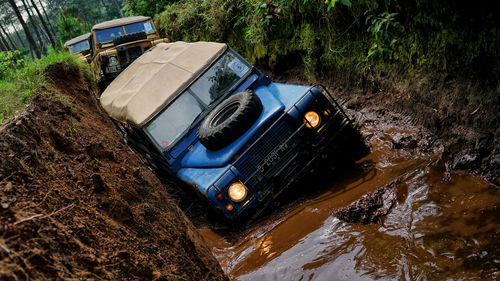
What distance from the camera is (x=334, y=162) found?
4270 mm

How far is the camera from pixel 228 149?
4102 mm

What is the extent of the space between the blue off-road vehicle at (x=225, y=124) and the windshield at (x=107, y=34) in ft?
16.2

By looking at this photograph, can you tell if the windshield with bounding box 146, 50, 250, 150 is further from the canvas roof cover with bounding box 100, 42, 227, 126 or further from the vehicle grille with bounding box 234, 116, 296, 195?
the vehicle grille with bounding box 234, 116, 296, 195

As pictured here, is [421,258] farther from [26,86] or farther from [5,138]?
[26,86]

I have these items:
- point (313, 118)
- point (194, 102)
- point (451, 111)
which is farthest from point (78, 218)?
point (451, 111)

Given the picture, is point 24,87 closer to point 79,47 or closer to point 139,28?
point 139,28

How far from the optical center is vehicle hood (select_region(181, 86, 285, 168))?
13.2 ft

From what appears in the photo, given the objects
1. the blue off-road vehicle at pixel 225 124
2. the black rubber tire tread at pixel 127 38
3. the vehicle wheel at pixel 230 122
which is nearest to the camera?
the blue off-road vehicle at pixel 225 124

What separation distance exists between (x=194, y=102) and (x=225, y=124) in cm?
93

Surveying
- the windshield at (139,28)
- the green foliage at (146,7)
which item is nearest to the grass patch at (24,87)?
the windshield at (139,28)

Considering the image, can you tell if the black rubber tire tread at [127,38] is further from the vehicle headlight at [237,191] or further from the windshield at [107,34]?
the vehicle headlight at [237,191]

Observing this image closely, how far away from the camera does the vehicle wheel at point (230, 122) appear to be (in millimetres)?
4102

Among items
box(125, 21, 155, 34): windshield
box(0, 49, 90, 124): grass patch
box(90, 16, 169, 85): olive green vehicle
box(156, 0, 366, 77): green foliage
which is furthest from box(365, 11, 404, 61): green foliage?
box(125, 21, 155, 34): windshield

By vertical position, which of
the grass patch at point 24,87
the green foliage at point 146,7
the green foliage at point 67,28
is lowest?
the grass patch at point 24,87
